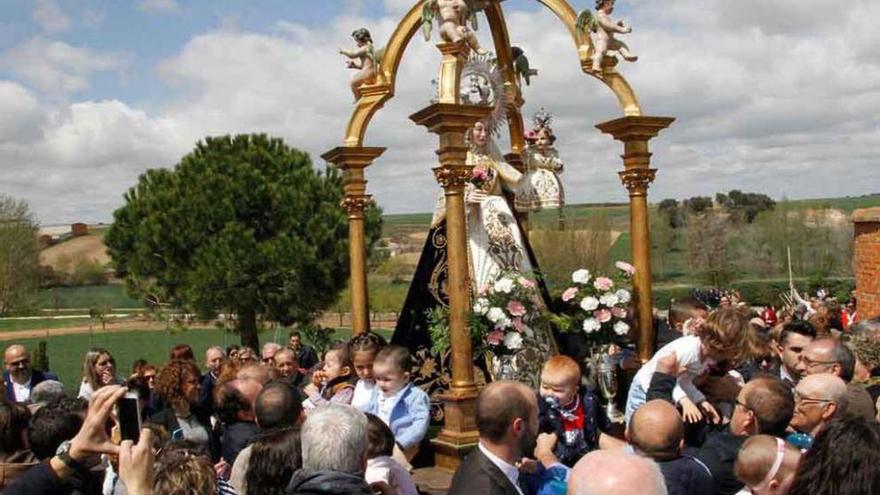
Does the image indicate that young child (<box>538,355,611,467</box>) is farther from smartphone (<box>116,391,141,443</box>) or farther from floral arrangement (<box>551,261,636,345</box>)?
floral arrangement (<box>551,261,636,345</box>)

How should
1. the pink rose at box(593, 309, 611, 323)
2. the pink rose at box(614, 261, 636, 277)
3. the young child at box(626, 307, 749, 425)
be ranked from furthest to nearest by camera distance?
the pink rose at box(614, 261, 636, 277) → the pink rose at box(593, 309, 611, 323) → the young child at box(626, 307, 749, 425)

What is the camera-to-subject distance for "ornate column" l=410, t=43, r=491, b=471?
873cm

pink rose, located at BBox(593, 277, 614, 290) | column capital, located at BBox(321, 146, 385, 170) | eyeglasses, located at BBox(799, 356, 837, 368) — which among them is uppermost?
column capital, located at BBox(321, 146, 385, 170)

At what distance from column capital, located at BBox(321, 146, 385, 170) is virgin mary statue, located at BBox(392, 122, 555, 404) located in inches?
41.7

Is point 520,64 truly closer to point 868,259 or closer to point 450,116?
point 450,116

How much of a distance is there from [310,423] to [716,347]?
116 inches

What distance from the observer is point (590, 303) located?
30.1 ft

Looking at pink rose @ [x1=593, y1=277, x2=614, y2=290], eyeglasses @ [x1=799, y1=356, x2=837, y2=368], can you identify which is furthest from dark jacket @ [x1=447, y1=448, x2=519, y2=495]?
pink rose @ [x1=593, y1=277, x2=614, y2=290]

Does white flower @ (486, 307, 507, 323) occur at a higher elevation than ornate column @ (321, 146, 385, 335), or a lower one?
lower

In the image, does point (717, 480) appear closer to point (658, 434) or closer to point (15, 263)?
point (658, 434)

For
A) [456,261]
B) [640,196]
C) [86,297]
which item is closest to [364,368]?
[456,261]

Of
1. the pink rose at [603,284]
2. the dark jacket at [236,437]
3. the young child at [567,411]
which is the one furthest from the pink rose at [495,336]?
the dark jacket at [236,437]

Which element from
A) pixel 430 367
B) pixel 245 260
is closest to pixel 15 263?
pixel 245 260

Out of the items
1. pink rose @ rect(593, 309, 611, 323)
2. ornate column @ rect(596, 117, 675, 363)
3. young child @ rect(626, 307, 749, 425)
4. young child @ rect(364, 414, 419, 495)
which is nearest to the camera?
young child @ rect(364, 414, 419, 495)
